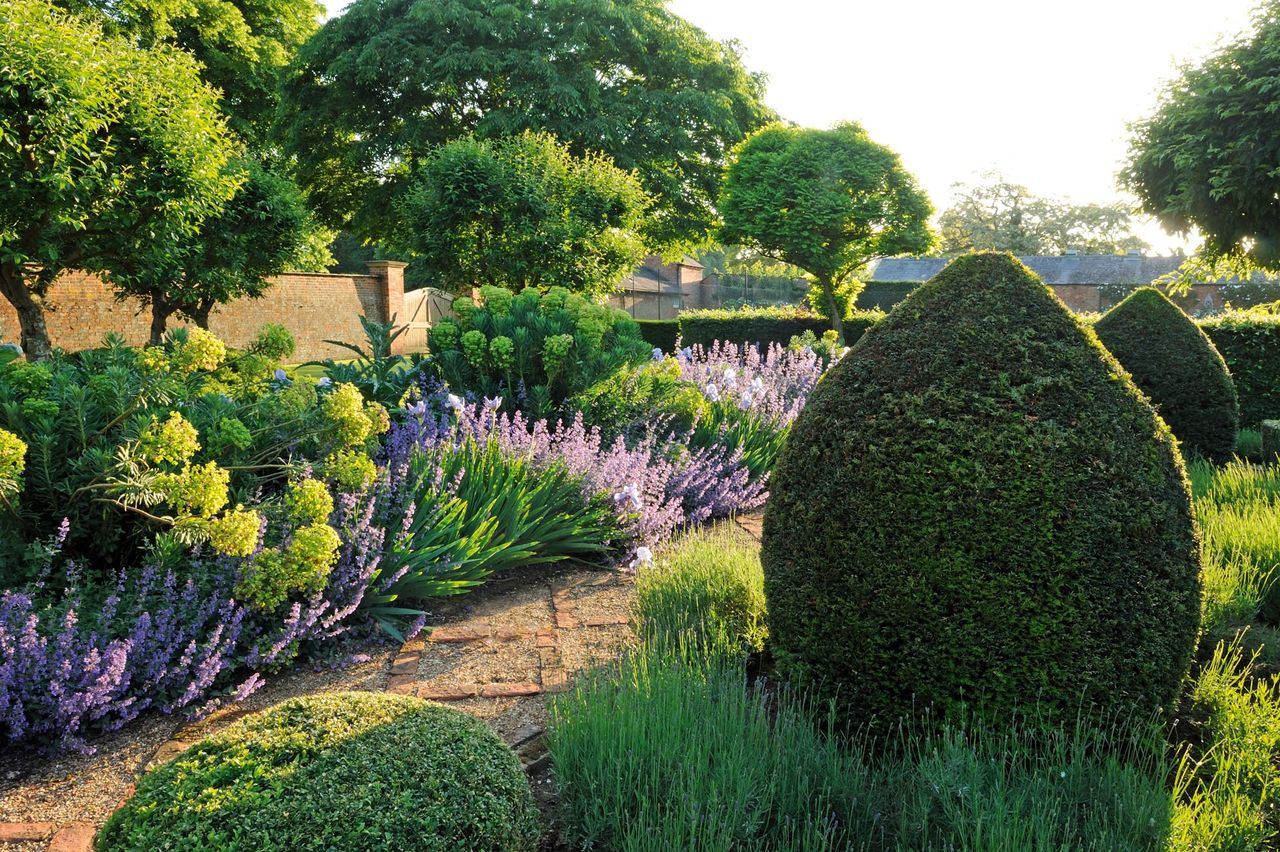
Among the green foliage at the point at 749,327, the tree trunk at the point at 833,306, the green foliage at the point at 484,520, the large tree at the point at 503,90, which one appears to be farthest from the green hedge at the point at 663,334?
the green foliage at the point at 484,520

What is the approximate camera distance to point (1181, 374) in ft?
23.7

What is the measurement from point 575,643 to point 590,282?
9.70m

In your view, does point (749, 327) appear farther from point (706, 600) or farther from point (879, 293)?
point (879, 293)

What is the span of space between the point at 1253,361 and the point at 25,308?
16516 millimetres

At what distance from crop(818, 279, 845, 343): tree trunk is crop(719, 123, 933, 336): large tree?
0.04m

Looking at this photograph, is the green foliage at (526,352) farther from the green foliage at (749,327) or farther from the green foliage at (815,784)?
the green foliage at (749,327)

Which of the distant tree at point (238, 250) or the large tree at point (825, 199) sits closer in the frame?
the distant tree at point (238, 250)

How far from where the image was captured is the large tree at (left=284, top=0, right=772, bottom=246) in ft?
64.4

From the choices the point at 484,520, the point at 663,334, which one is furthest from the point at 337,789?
the point at 663,334

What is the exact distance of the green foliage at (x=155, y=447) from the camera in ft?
8.62

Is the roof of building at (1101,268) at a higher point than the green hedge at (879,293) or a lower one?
higher

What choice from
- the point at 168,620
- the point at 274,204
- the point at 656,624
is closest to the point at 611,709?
the point at 656,624

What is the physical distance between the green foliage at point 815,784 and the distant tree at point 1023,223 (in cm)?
5531

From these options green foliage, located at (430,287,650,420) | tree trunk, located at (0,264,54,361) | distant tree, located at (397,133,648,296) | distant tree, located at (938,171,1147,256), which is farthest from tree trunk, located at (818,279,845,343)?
distant tree, located at (938,171,1147,256)
